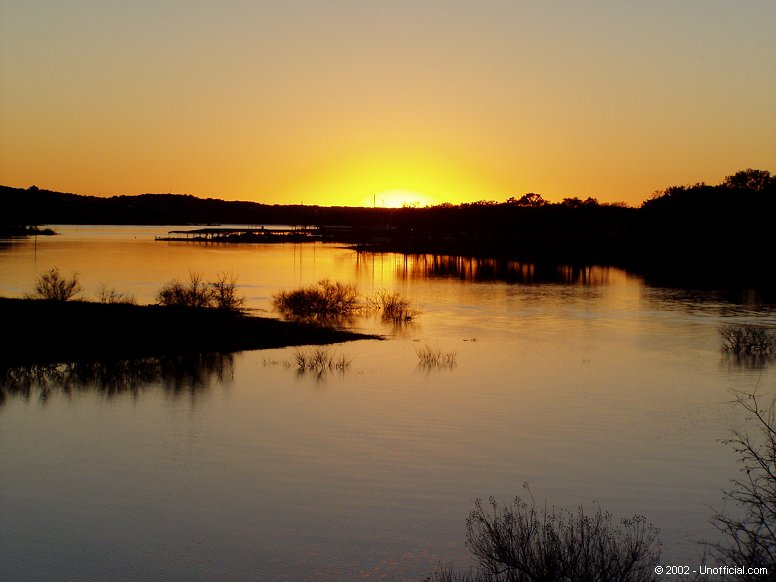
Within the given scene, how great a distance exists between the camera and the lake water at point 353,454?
14289 millimetres

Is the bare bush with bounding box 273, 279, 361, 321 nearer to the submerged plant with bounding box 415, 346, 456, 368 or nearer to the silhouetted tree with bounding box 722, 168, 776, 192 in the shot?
the submerged plant with bounding box 415, 346, 456, 368

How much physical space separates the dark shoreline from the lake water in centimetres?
129

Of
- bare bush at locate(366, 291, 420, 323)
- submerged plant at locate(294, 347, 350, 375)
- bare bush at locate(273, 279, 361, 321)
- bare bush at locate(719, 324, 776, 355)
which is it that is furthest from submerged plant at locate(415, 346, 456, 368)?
bare bush at locate(719, 324, 776, 355)

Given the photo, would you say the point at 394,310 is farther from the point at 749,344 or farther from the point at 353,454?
the point at 353,454

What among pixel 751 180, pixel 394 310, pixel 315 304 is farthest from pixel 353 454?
pixel 751 180

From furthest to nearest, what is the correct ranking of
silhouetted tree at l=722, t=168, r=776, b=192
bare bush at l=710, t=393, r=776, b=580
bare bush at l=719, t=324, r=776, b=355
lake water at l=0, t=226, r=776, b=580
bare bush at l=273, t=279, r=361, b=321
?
1. silhouetted tree at l=722, t=168, r=776, b=192
2. bare bush at l=273, t=279, r=361, b=321
3. bare bush at l=719, t=324, r=776, b=355
4. lake water at l=0, t=226, r=776, b=580
5. bare bush at l=710, t=393, r=776, b=580

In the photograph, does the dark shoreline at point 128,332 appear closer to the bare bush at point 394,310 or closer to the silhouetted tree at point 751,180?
the bare bush at point 394,310

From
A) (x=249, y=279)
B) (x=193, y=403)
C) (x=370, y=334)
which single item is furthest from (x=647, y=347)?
(x=249, y=279)

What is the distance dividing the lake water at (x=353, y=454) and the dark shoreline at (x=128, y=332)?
1285mm

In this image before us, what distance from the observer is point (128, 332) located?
34.4m

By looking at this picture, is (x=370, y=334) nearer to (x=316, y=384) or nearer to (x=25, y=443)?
(x=316, y=384)

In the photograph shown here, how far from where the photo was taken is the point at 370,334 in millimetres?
40562

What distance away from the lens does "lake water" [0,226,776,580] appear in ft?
46.9

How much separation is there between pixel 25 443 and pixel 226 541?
859 cm
